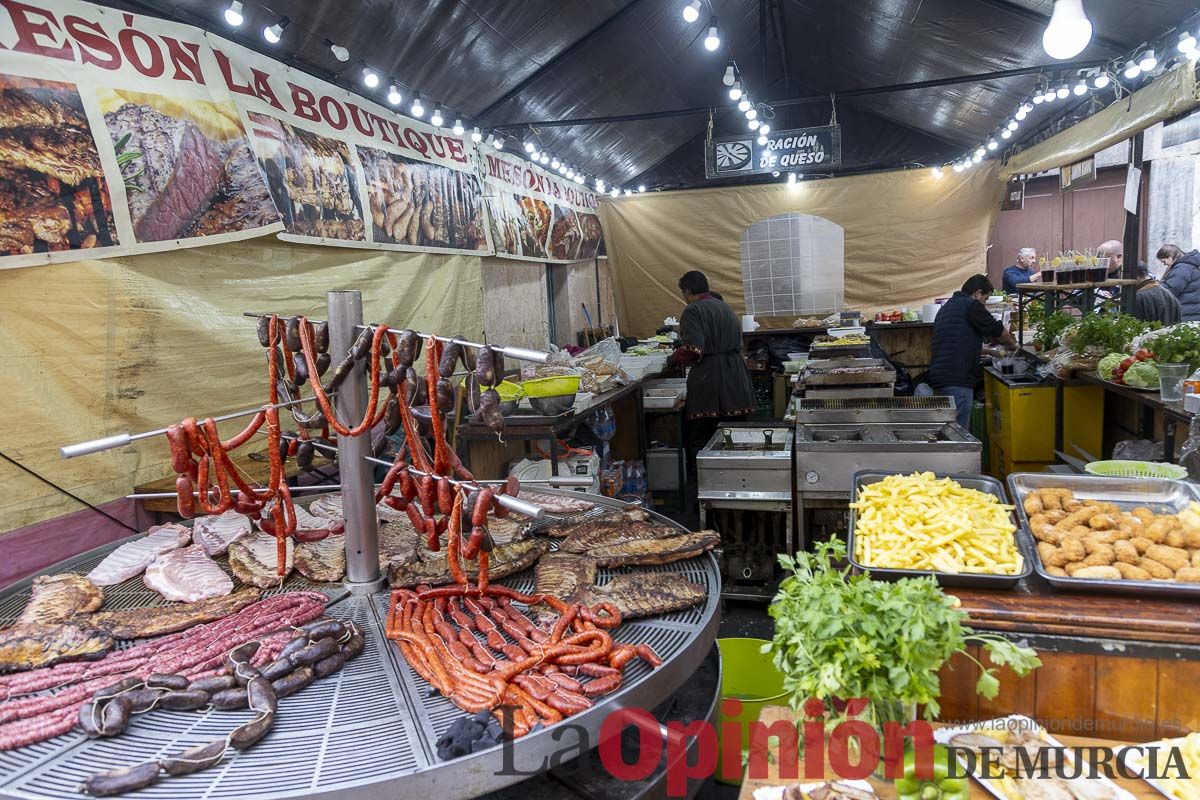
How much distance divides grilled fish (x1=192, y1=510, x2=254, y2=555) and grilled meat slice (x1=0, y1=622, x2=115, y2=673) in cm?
75

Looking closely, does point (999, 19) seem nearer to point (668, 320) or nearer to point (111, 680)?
point (668, 320)

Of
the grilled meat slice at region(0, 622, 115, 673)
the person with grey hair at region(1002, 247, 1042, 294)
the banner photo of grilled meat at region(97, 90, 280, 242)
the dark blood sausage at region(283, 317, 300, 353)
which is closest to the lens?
the grilled meat slice at region(0, 622, 115, 673)

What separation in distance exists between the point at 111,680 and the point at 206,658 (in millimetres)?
240

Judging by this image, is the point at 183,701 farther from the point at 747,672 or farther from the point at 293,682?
the point at 747,672

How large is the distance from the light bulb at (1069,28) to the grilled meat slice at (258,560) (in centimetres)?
552

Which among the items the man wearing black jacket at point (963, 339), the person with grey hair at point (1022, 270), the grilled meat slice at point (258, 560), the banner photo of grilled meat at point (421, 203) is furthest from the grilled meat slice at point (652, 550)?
the person with grey hair at point (1022, 270)

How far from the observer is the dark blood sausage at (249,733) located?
5.77ft

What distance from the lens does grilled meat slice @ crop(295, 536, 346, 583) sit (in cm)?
275

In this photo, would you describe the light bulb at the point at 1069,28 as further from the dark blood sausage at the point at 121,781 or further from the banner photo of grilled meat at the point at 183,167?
the dark blood sausage at the point at 121,781

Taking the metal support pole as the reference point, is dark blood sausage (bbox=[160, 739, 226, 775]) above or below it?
below

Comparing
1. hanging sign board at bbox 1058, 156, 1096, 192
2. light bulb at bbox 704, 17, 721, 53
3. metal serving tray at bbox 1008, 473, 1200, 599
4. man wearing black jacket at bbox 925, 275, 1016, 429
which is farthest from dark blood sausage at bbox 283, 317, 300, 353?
hanging sign board at bbox 1058, 156, 1096, 192

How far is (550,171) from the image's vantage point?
32.2 ft

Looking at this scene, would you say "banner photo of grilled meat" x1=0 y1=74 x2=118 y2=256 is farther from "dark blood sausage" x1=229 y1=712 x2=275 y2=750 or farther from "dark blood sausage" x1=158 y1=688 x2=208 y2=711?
"dark blood sausage" x1=229 y1=712 x2=275 y2=750

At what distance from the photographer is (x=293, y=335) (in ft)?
8.87
